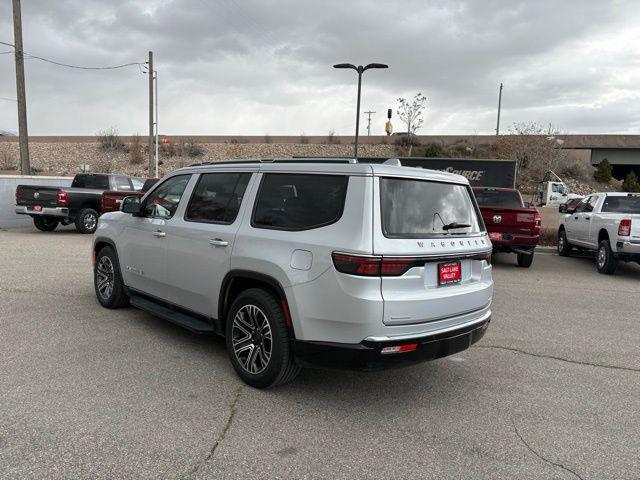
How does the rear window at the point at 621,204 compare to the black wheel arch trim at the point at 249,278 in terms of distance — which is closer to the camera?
the black wheel arch trim at the point at 249,278

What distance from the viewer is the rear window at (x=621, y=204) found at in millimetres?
11289

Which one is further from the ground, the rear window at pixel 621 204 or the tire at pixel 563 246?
the rear window at pixel 621 204

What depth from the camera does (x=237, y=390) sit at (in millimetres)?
4066

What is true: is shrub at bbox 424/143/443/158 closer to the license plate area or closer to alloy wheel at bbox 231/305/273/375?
the license plate area

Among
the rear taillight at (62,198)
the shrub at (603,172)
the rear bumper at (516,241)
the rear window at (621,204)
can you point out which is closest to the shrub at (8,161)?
the rear taillight at (62,198)

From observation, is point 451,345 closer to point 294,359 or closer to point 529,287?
point 294,359

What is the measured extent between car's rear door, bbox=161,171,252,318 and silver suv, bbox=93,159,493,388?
15 mm

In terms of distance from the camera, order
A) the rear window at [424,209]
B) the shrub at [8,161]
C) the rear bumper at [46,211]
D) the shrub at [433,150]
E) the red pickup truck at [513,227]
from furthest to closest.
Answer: the shrub at [433,150] < the shrub at [8,161] < the rear bumper at [46,211] < the red pickup truck at [513,227] < the rear window at [424,209]

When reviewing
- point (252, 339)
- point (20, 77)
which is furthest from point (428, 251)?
point (20, 77)

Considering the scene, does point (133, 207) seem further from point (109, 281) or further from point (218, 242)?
point (218, 242)

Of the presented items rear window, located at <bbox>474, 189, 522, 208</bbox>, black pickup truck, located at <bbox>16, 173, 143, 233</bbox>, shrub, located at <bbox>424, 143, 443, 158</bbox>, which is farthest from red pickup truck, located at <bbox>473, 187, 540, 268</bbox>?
shrub, located at <bbox>424, 143, 443, 158</bbox>

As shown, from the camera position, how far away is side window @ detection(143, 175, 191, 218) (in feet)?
16.9

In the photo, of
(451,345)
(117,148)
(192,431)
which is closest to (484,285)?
(451,345)

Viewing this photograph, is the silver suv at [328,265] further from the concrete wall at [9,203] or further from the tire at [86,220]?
the concrete wall at [9,203]
